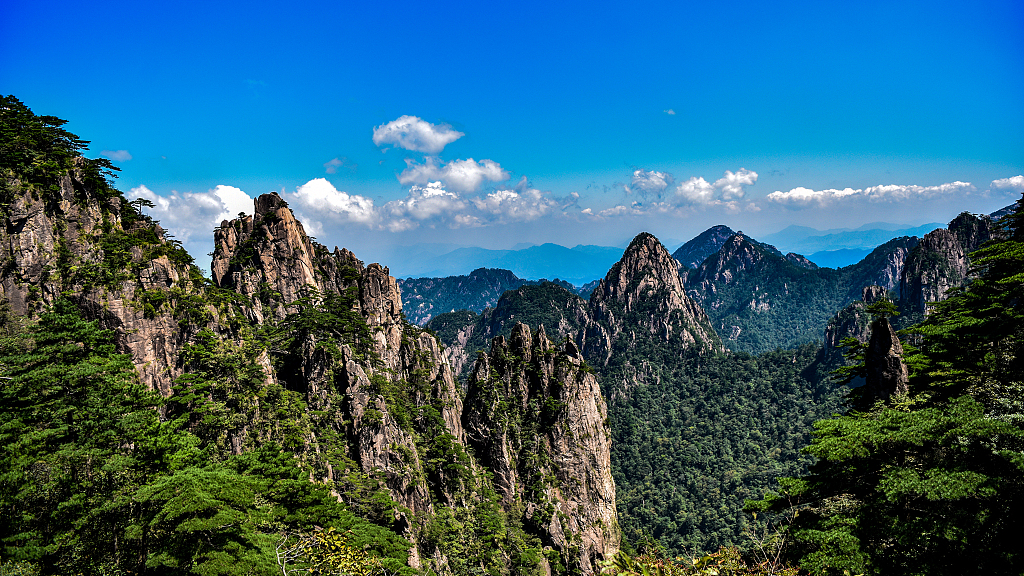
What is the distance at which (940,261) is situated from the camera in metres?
140

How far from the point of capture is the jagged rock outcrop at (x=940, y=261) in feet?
449

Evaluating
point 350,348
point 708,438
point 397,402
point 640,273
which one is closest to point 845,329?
point 708,438

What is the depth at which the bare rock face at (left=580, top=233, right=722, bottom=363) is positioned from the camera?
554 feet

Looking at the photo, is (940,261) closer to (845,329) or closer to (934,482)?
(845,329)

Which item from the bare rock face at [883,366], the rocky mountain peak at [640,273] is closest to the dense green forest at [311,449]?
the bare rock face at [883,366]

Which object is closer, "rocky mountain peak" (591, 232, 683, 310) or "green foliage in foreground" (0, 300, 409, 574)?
"green foliage in foreground" (0, 300, 409, 574)

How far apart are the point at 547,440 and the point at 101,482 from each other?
49971 millimetres

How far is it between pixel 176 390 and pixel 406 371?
90.3 ft

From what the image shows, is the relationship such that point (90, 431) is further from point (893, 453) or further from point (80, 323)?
point (893, 453)

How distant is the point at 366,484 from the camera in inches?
1492

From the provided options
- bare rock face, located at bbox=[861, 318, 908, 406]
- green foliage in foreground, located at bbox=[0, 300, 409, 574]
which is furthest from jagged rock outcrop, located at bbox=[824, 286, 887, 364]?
green foliage in foreground, located at bbox=[0, 300, 409, 574]

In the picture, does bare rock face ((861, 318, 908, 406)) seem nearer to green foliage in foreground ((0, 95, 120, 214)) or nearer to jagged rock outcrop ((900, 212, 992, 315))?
green foliage in foreground ((0, 95, 120, 214))

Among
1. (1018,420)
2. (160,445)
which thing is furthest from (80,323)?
(1018,420)

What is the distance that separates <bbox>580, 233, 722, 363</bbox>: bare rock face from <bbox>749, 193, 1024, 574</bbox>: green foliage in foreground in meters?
147
